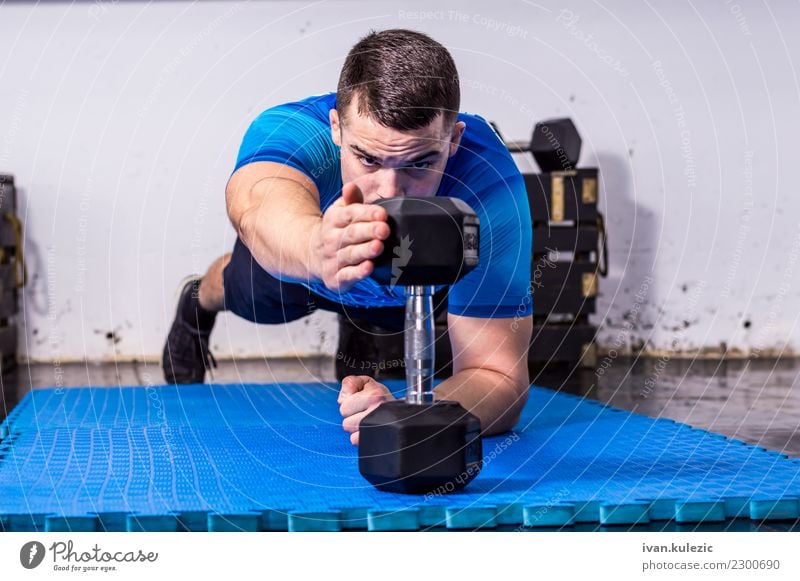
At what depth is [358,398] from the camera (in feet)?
Answer: 4.40

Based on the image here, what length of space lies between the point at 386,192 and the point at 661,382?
1768mm

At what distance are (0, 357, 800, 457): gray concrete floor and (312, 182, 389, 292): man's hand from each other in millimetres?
1063

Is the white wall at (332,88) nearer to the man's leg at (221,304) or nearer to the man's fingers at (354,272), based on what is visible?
the man's leg at (221,304)

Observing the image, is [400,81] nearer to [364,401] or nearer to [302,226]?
[302,226]

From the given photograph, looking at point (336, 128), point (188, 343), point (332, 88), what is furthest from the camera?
point (332, 88)

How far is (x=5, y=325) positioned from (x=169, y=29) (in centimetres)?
120

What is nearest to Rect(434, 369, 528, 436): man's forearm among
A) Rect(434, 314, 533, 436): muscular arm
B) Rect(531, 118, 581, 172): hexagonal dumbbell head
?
Rect(434, 314, 533, 436): muscular arm

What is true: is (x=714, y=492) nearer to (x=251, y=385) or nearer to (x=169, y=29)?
(x=251, y=385)

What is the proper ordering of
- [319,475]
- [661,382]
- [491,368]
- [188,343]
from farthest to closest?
[661,382] → [188,343] → [491,368] → [319,475]

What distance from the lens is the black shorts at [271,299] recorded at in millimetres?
2051

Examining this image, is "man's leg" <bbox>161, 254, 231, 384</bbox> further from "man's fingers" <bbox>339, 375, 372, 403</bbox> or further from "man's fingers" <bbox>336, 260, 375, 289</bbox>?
"man's fingers" <bbox>336, 260, 375, 289</bbox>

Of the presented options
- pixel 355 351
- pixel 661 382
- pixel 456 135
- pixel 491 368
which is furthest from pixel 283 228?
pixel 661 382

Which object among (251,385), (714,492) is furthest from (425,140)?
(251,385)
